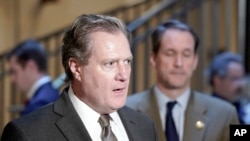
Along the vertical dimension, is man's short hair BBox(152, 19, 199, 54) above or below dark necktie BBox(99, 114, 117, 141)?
above

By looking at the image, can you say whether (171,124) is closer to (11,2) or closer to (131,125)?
(131,125)

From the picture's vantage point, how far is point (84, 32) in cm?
247

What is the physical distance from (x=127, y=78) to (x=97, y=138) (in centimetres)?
26

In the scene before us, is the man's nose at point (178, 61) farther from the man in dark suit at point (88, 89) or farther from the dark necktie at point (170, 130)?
the man in dark suit at point (88, 89)

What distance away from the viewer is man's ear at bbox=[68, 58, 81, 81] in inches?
98.0

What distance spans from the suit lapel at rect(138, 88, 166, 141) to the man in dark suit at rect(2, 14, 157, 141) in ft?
2.46

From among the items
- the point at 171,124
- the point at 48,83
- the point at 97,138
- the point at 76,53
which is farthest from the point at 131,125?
the point at 48,83

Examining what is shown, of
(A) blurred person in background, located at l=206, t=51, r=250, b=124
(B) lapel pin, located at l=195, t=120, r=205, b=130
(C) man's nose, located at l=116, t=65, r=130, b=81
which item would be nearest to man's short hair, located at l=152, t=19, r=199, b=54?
(B) lapel pin, located at l=195, t=120, r=205, b=130

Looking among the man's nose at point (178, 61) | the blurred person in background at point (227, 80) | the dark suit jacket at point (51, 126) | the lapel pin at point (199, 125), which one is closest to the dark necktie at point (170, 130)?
the lapel pin at point (199, 125)

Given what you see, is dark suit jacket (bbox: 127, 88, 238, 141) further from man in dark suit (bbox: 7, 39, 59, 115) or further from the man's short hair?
man in dark suit (bbox: 7, 39, 59, 115)

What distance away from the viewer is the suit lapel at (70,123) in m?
2.44

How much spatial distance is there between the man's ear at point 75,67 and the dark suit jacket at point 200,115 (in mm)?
902

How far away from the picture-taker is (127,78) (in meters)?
2.46

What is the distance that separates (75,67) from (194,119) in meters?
1.03
